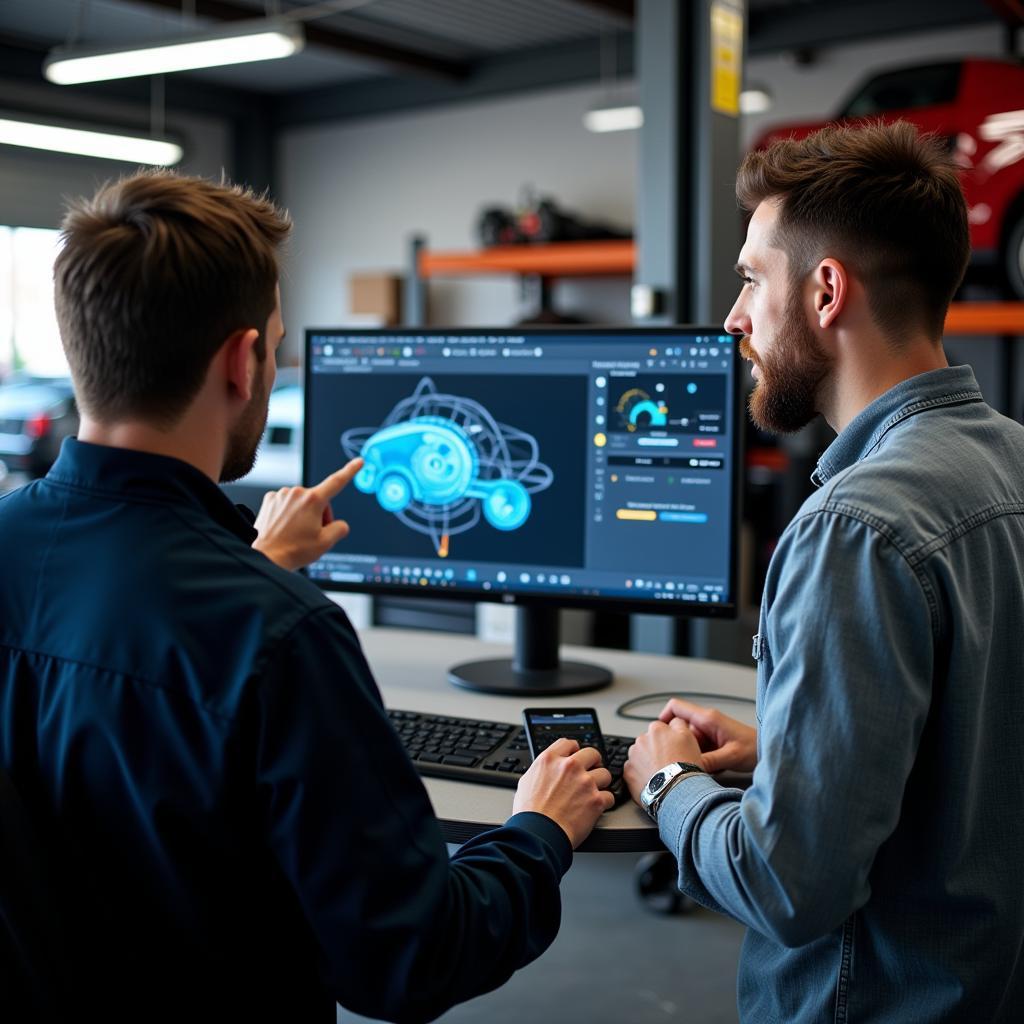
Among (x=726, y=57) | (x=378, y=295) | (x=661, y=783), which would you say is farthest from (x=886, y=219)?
(x=378, y=295)

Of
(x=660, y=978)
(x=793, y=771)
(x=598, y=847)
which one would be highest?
(x=793, y=771)

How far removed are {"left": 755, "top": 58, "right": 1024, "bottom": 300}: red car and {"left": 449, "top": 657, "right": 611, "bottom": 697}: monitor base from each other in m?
3.97

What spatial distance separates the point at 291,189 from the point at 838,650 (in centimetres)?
943

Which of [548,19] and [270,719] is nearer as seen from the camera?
[270,719]

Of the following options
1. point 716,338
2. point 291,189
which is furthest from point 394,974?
point 291,189

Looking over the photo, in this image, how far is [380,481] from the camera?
70.8 inches

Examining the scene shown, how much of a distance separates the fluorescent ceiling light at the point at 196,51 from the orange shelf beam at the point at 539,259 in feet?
7.19

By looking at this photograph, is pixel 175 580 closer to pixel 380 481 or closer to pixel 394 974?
pixel 394 974

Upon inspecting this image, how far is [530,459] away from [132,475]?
834 millimetres

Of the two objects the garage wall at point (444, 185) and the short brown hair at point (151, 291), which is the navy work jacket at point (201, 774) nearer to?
the short brown hair at point (151, 291)

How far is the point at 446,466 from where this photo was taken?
1.76 m

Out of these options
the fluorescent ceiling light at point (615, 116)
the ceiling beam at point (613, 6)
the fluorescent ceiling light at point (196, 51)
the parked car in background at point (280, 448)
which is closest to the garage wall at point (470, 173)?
the fluorescent ceiling light at point (615, 116)

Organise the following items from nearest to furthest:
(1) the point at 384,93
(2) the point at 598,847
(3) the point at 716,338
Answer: (2) the point at 598,847 → (3) the point at 716,338 → (1) the point at 384,93

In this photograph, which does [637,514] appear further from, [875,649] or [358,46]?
[358,46]
